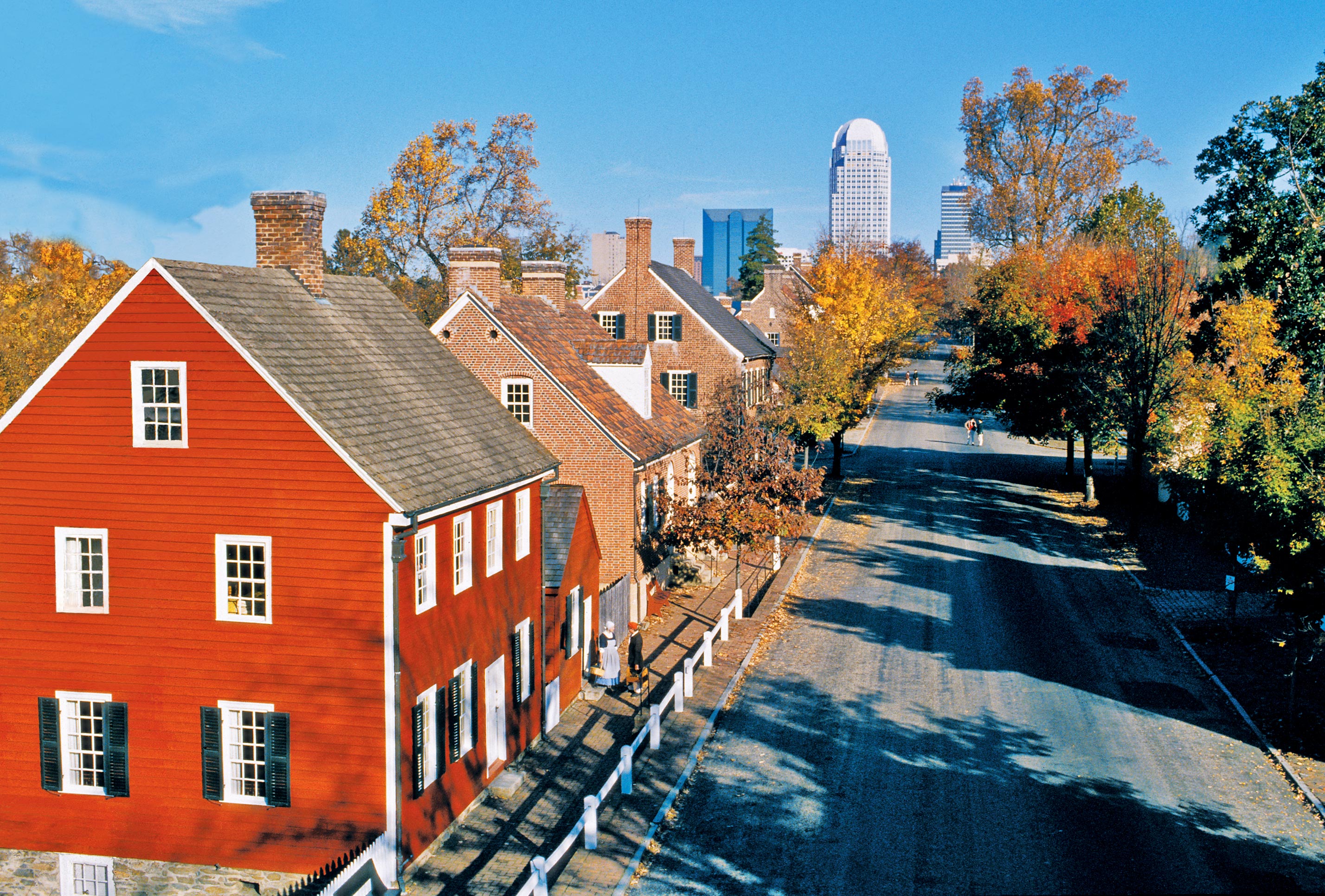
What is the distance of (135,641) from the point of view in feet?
52.7

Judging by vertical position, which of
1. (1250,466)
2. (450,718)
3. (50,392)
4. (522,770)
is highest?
(50,392)

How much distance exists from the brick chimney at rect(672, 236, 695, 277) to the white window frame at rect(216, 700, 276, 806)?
4867 centimetres

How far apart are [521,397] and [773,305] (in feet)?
156

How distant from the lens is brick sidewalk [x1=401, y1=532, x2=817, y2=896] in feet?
51.2

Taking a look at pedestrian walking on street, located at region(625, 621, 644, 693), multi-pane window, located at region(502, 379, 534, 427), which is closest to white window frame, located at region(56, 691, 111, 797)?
pedestrian walking on street, located at region(625, 621, 644, 693)

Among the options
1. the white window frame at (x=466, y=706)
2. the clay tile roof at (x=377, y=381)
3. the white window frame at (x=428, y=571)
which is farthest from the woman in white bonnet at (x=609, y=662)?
the white window frame at (x=428, y=571)

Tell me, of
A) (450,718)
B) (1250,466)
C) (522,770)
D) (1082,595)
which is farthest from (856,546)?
(450,718)

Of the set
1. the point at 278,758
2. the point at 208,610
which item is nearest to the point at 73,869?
the point at 278,758

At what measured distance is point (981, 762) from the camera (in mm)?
19453

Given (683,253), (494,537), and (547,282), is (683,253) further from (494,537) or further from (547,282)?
(494,537)

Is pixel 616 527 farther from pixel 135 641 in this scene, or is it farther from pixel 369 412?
pixel 135 641

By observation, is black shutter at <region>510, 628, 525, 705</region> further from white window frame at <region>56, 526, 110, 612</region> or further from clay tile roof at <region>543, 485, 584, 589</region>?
white window frame at <region>56, 526, 110, 612</region>

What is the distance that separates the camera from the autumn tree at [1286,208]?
2866 cm

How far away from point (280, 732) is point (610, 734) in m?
8.29
